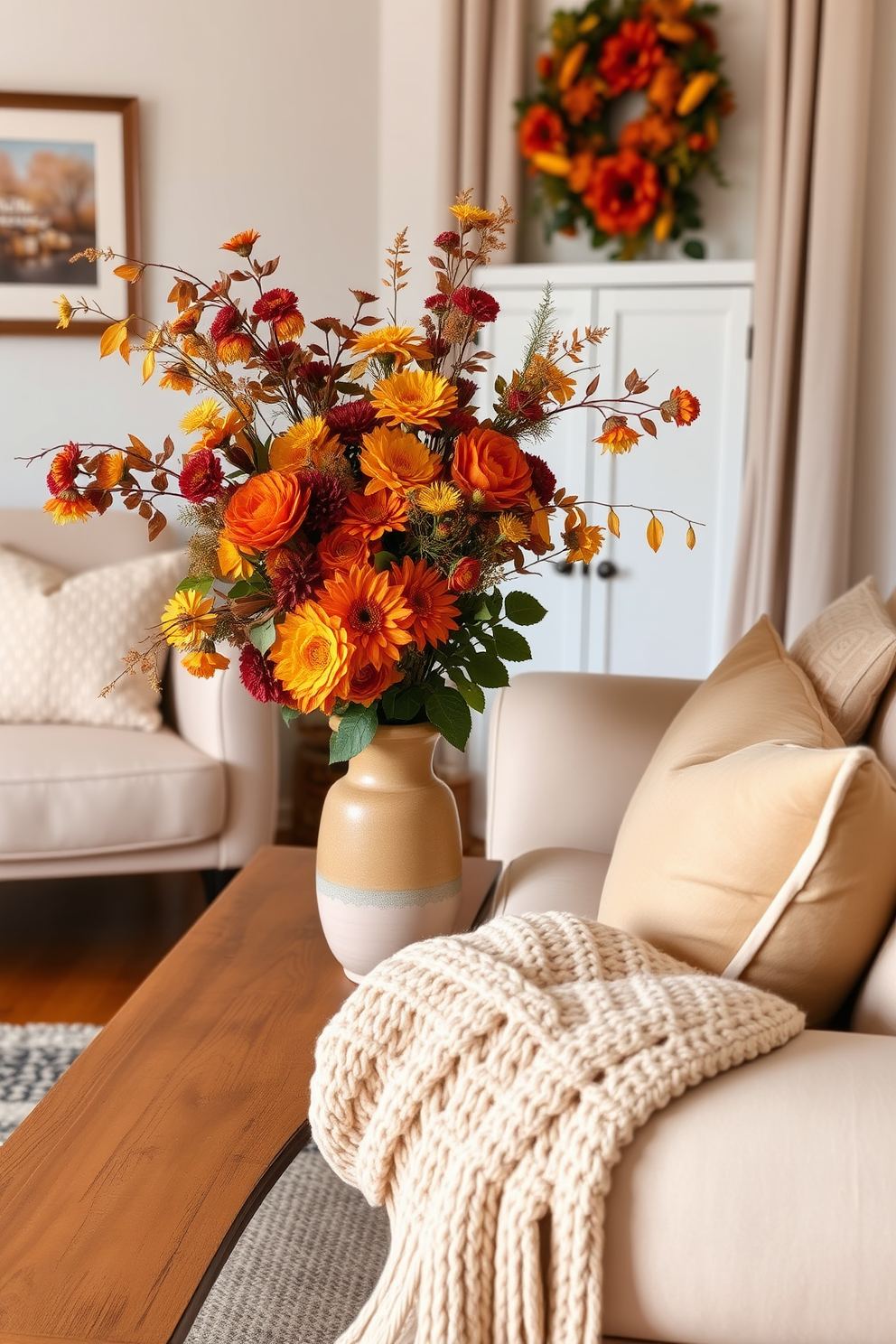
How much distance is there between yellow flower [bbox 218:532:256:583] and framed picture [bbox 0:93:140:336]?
2284 mm

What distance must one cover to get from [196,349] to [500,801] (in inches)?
40.1

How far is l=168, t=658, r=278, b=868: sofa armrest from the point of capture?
256 cm

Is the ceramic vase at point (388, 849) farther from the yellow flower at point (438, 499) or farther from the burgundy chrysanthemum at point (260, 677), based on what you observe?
the yellow flower at point (438, 499)

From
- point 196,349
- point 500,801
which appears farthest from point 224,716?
point 196,349

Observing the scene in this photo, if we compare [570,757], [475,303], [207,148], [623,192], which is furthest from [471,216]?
[207,148]

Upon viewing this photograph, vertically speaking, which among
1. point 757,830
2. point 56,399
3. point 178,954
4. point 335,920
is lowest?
point 178,954

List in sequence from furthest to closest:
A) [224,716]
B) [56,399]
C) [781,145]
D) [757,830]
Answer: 1. [56,399]
2. [781,145]
3. [224,716]
4. [757,830]

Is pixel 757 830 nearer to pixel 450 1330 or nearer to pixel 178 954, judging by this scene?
pixel 450 1330

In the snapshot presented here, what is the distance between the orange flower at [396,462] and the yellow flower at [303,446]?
40 mm

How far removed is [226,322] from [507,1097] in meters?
0.73

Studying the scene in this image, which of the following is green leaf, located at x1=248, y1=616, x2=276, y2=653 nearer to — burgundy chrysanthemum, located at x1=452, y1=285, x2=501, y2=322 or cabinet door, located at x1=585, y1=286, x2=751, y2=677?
burgundy chrysanthemum, located at x1=452, y1=285, x2=501, y2=322

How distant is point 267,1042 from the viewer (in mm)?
1304

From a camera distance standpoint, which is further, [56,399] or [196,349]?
[56,399]

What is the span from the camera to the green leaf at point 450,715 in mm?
1281
